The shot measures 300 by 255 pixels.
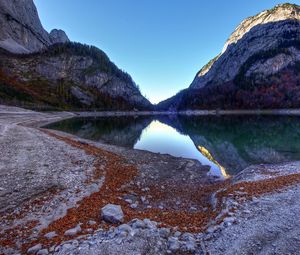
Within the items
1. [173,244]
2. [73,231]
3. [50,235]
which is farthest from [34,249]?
[173,244]

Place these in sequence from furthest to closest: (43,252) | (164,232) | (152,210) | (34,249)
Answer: (152,210) → (164,232) → (34,249) → (43,252)

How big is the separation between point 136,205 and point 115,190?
9.35 ft

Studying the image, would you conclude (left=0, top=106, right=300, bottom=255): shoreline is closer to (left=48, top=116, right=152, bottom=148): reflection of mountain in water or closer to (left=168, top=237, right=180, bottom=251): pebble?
(left=168, top=237, right=180, bottom=251): pebble

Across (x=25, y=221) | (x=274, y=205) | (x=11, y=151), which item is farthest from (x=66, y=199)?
(x=11, y=151)

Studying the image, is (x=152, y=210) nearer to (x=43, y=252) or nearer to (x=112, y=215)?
(x=112, y=215)

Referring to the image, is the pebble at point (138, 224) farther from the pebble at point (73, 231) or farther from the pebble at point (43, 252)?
the pebble at point (43, 252)

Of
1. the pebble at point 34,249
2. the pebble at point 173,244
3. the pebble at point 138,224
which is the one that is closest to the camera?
the pebble at point 34,249

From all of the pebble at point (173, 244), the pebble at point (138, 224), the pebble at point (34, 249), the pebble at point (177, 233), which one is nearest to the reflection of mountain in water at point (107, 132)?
the pebble at point (138, 224)

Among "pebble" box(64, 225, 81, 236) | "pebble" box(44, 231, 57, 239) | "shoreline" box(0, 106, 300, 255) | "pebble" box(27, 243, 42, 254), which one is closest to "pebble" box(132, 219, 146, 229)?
"shoreline" box(0, 106, 300, 255)

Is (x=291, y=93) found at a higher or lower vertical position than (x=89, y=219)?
higher

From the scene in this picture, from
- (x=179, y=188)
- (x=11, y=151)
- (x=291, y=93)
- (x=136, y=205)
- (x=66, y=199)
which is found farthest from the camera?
(x=291, y=93)

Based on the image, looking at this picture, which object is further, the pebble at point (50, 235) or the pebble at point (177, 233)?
the pebble at point (177, 233)

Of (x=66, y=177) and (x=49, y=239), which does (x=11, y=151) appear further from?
(x=49, y=239)

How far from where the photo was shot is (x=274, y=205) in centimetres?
1116
